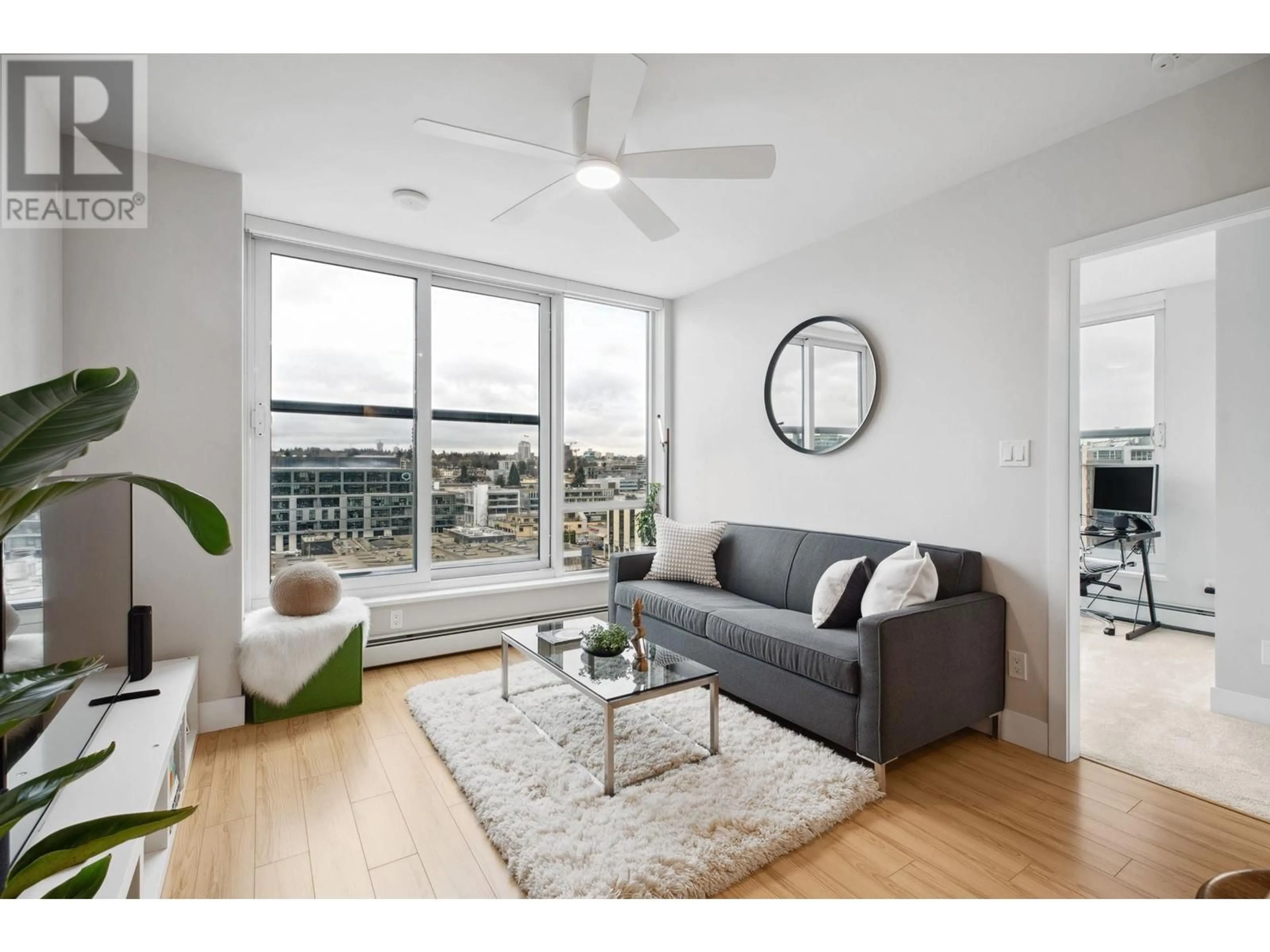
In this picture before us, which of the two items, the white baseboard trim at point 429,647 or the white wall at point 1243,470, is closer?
the white wall at point 1243,470

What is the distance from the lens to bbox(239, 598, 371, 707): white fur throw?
2.76 m

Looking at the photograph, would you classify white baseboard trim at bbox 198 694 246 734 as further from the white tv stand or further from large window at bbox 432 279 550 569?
large window at bbox 432 279 550 569

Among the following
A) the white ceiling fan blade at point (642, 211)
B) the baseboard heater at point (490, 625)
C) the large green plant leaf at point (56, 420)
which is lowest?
the baseboard heater at point (490, 625)

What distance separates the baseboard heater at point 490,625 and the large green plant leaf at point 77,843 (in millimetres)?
2766

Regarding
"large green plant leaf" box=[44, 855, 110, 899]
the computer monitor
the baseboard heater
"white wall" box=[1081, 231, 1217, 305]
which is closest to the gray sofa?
the baseboard heater

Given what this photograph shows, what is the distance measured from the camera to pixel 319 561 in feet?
11.7

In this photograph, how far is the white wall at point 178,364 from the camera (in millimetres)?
2506

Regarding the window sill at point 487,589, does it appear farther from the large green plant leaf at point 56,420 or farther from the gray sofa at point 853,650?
the large green plant leaf at point 56,420

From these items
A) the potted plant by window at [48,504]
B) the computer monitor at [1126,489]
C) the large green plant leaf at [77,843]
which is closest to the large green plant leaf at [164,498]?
the potted plant by window at [48,504]

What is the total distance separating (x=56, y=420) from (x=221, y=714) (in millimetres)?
2482

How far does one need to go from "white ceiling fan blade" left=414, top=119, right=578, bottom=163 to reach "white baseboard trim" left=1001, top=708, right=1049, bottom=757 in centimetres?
296

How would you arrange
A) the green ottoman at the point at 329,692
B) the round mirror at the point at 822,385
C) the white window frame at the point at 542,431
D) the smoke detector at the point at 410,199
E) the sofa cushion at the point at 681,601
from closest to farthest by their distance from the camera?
the green ottoman at the point at 329,692, the smoke detector at the point at 410,199, the sofa cushion at the point at 681,601, the round mirror at the point at 822,385, the white window frame at the point at 542,431

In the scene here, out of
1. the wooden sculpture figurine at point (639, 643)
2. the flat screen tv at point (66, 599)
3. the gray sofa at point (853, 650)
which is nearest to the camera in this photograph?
the flat screen tv at point (66, 599)

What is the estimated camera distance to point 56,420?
854mm
